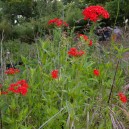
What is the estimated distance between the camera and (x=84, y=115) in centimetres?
306

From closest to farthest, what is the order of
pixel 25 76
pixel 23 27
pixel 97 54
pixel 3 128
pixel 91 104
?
pixel 3 128 → pixel 91 104 → pixel 25 76 → pixel 97 54 → pixel 23 27

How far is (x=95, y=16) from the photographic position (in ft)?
12.3

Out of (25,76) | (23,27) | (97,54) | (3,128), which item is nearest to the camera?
(3,128)

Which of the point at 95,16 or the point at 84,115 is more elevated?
the point at 95,16

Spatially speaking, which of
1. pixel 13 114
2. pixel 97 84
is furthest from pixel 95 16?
pixel 13 114

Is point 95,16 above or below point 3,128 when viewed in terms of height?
above

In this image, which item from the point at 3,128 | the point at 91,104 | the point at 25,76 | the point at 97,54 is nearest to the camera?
the point at 3,128

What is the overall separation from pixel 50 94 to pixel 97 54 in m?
1.77

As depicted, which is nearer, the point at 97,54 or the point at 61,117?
the point at 61,117

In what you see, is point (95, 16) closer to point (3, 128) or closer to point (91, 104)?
point (91, 104)

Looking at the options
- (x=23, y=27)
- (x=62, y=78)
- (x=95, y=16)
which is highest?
(x=95, y=16)

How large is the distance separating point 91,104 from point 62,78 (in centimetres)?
34

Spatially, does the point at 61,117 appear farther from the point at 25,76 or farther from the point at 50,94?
the point at 25,76

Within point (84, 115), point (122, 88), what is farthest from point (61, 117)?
point (122, 88)
